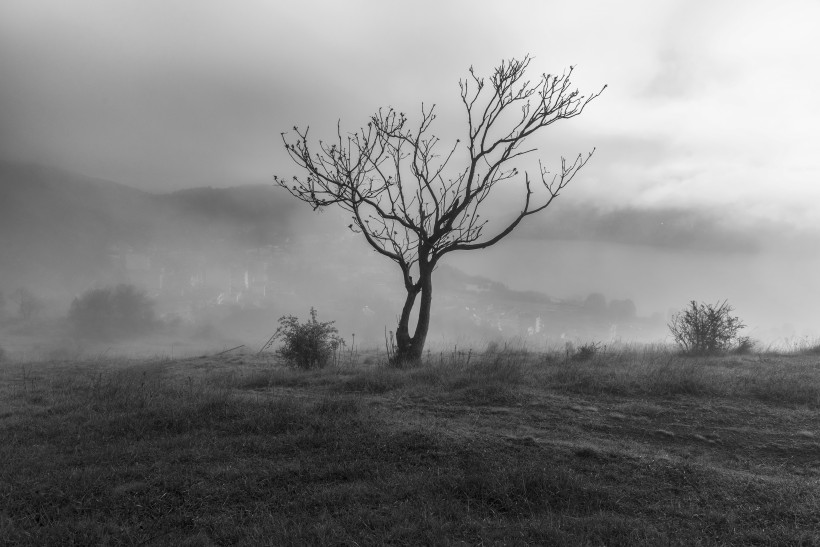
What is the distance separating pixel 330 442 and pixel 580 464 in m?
3.09

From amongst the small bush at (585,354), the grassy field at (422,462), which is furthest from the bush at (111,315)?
the grassy field at (422,462)

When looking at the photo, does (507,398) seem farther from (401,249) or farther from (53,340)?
(53,340)

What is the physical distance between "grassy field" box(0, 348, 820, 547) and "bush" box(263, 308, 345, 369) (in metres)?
3.91

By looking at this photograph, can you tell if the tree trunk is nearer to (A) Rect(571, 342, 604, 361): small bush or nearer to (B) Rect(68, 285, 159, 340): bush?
(A) Rect(571, 342, 604, 361): small bush

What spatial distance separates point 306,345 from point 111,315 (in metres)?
130

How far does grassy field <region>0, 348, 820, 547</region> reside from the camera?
4.96m

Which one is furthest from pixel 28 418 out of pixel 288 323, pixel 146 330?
pixel 146 330

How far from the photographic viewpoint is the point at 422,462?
6508 millimetres

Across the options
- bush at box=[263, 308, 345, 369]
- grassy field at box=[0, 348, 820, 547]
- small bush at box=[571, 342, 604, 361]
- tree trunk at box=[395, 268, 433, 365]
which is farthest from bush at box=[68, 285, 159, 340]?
grassy field at box=[0, 348, 820, 547]

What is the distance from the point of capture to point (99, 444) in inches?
290

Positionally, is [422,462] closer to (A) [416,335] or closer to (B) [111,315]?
(A) [416,335]

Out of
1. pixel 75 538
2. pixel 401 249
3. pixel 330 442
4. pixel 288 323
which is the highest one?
pixel 401 249

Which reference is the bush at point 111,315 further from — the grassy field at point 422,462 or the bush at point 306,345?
the grassy field at point 422,462

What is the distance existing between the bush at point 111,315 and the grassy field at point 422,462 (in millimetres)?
127773
